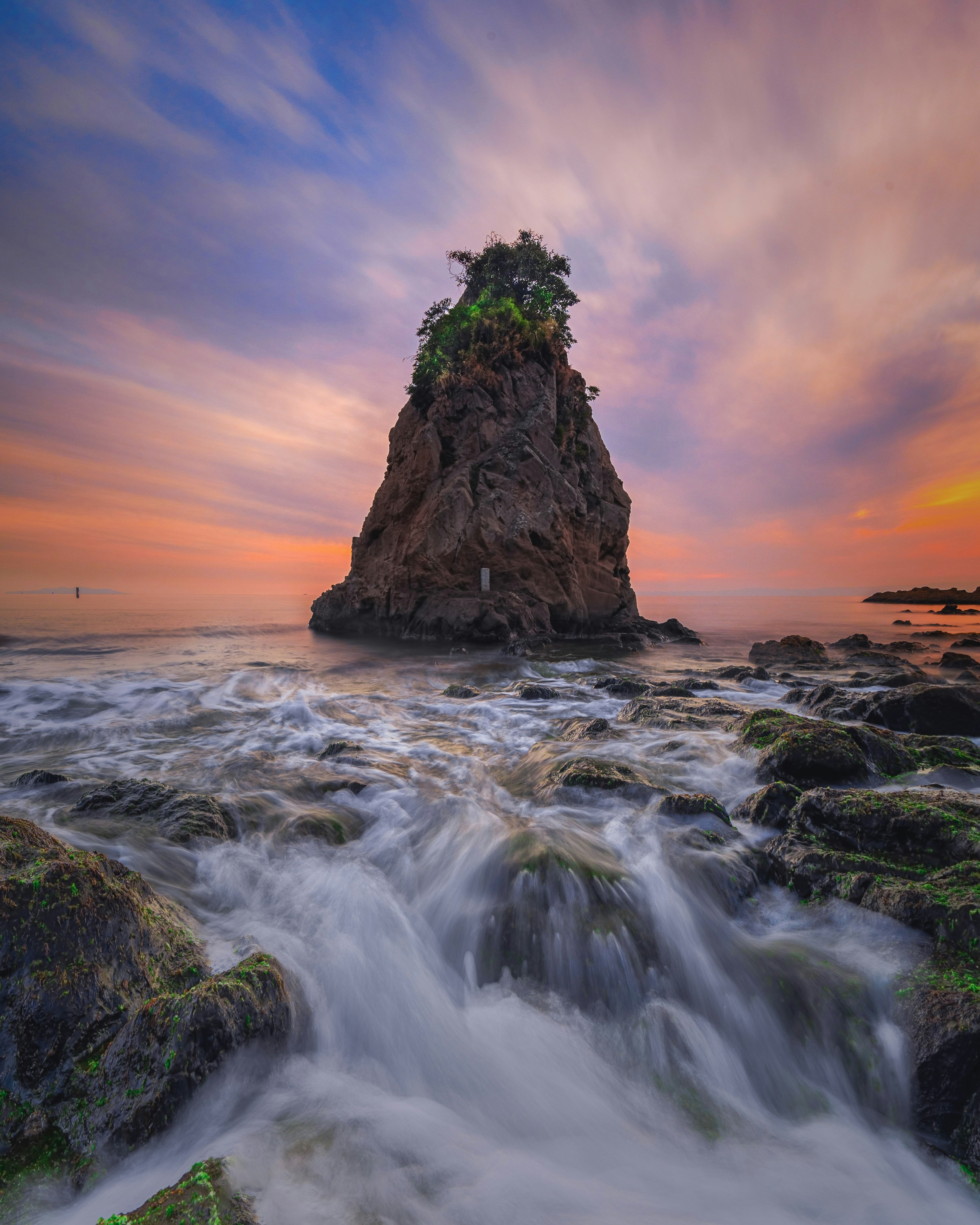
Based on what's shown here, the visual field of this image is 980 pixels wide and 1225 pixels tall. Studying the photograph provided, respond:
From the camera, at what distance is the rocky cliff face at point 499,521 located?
22.9 m

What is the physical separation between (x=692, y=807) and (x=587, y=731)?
3.13 meters

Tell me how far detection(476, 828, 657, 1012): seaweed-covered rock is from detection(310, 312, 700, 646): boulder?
18.4 meters

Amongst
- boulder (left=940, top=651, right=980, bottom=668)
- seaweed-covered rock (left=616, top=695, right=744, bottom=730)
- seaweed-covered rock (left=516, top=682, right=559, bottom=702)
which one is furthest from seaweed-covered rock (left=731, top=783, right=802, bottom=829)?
boulder (left=940, top=651, right=980, bottom=668)

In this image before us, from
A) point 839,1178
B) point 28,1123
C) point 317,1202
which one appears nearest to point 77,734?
point 28,1123

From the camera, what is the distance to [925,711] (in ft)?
23.5

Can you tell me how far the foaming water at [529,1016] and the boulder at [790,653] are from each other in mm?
13076

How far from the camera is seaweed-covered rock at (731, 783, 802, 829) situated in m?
4.12

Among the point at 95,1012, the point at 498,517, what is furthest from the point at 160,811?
the point at 498,517

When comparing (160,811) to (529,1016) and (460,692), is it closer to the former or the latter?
(529,1016)

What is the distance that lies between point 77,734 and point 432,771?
5.78 m

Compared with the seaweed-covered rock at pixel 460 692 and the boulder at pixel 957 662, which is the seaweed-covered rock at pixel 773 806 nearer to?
the seaweed-covered rock at pixel 460 692

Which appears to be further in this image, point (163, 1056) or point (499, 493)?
point (499, 493)

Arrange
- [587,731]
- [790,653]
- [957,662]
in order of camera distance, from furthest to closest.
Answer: [790,653], [957,662], [587,731]

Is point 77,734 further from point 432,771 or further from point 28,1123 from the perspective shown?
point 28,1123
